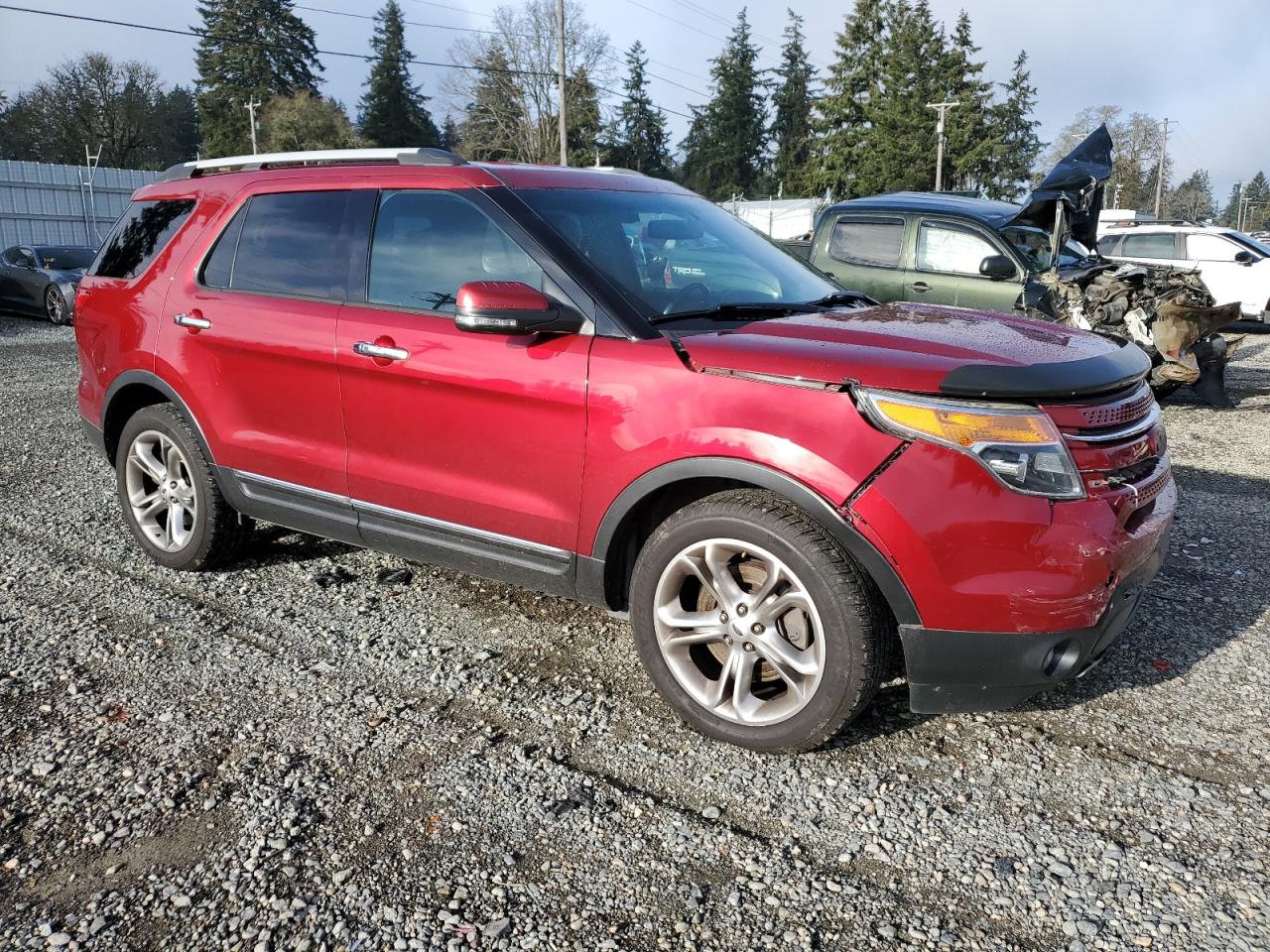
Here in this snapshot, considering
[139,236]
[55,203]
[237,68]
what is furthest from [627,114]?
[139,236]

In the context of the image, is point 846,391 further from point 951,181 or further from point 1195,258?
point 951,181

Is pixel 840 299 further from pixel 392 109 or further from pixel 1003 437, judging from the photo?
pixel 392 109

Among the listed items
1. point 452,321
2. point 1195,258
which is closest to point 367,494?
point 452,321

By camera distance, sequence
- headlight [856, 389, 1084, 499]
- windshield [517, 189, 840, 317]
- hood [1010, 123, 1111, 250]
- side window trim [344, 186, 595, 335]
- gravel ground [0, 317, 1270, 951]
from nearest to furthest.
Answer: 1. gravel ground [0, 317, 1270, 951]
2. headlight [856, 389, 1084, 499]
3. side window trim [344, 186, 595, 335]
4. windshield [517, 189, 840, 317]
5. hood [1010, 123, 1111, 250]

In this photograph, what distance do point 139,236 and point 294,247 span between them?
1235 millimetres

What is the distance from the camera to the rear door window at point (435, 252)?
3484 mm

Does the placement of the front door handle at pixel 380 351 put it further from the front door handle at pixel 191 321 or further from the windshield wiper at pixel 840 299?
the windshield wiper at pixel 840 299

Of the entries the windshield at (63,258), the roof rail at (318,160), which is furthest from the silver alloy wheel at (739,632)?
the windshield at (63,258)

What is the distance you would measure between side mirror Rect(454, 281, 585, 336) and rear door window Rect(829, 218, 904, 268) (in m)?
6.67

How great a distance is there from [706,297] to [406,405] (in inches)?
47.2

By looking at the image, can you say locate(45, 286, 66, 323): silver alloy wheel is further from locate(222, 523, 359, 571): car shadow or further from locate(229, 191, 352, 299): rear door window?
locate(229, 191, 352, 299): rear door window

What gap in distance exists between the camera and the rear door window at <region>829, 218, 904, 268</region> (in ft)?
30.0

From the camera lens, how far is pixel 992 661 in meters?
2.74

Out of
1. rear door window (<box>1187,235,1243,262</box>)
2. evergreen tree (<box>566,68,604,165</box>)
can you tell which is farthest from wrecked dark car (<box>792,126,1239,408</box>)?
evergreen tree (<box>566,68,604,165</box>)
